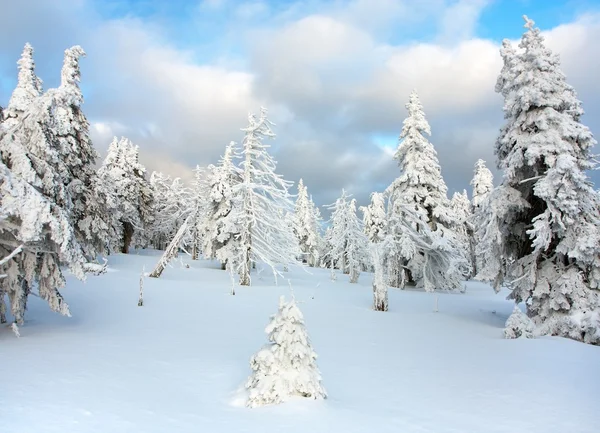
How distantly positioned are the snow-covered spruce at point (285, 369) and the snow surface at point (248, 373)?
211 millimetres

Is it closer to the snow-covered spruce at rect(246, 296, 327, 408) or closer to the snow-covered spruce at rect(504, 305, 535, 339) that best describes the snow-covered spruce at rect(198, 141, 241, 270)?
the snow-covered spruce at rect(504, 305, 535, 339)

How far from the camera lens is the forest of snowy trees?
1073 cm

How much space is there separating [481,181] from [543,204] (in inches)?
1415

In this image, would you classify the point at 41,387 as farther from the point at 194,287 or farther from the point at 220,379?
the point at 194,287

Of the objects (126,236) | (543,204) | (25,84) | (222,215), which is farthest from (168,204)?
(543,204)

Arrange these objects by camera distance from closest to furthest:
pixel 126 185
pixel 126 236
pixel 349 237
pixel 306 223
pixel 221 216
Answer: pixel 221 216
pixel 349 237
pixel 126 185
pixel 126 236
pixel 306 223

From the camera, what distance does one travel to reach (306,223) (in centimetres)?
7144

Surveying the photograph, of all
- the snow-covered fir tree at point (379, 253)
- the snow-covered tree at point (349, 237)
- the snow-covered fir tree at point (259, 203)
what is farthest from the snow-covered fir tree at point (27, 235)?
the snow-covered tree at point (349, 237)

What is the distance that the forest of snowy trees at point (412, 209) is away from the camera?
35.2 feet

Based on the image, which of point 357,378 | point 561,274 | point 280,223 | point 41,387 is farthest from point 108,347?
point 280,223

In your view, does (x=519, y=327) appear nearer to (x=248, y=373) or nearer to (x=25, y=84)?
(x=248, y=373)

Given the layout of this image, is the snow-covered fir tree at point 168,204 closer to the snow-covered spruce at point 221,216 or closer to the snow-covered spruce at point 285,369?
the snow-covered spruce at point 221,216

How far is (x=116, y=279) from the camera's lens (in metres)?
24.0

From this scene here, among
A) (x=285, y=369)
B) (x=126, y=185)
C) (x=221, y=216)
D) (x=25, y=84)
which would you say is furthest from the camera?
(x=126, y=185)
